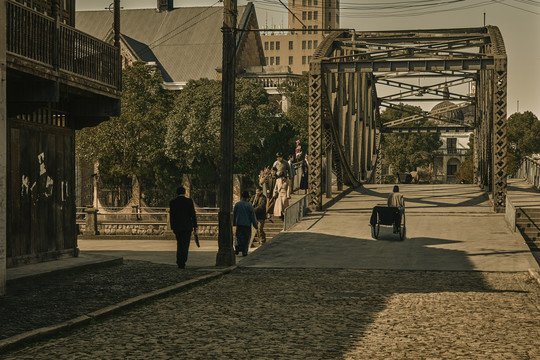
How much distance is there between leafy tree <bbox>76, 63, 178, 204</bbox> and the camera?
56375 millimetres

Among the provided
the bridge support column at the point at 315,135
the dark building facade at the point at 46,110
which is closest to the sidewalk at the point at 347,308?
the dark building facade at the point at 46,110

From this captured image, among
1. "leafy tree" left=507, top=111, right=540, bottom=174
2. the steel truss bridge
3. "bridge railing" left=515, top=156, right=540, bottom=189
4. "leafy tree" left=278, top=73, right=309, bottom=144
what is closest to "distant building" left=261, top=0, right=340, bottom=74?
"leafy tree" left=507, top=111, right=540, bottom=174

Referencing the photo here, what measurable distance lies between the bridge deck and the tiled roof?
211ft

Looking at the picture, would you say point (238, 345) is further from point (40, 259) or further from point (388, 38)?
point (388, 38)

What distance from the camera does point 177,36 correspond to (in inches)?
3647

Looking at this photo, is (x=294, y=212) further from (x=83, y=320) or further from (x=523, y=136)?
(x=523, y=136)

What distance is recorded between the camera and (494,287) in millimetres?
14023

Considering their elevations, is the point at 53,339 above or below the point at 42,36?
below

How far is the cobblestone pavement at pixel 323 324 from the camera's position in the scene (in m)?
8.42

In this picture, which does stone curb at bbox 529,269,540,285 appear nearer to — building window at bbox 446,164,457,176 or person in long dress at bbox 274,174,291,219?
person in long dress at bbox 274,174,291,219

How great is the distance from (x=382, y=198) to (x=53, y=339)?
82.7ft

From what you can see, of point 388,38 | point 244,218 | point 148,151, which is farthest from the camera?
point 148,151

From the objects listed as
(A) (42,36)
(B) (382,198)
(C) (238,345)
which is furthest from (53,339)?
(B) (382,198)

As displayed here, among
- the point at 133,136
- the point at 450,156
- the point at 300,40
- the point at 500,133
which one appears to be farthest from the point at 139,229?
the point at 300,40
